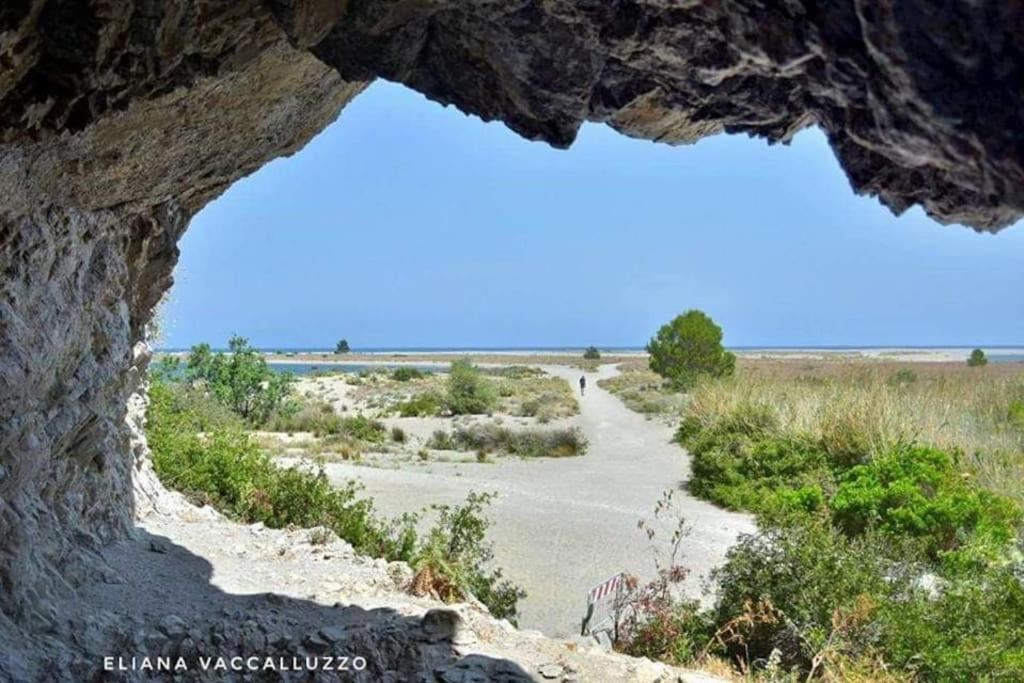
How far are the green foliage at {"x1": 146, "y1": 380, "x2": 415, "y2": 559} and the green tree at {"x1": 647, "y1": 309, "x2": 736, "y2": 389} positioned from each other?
1004 inches

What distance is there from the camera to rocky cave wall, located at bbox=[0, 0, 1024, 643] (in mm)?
2271

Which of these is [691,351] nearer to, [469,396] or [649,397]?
[649,397]

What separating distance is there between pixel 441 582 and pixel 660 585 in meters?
2.20

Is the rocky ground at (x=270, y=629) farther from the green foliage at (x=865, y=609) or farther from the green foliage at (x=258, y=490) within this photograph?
the green foliage at (x=258, y=490)

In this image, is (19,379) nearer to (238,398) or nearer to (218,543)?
(218,543)

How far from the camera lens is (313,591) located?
22.8 feet

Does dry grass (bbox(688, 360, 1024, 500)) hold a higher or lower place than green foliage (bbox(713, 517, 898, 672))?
higher

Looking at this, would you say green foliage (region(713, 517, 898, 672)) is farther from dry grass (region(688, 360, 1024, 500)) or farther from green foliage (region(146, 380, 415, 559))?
dry grass (region(688, 360, 1024, 500))

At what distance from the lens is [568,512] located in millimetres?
12969

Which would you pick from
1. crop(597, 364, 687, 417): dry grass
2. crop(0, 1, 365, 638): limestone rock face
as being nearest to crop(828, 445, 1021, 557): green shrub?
crop(0, 1, 365, 638): limestone rock face

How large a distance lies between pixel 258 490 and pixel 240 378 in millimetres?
14924

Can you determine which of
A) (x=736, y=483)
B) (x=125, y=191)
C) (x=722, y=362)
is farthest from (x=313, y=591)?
(x=722, y=362)

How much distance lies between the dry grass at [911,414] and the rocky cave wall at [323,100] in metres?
10.2

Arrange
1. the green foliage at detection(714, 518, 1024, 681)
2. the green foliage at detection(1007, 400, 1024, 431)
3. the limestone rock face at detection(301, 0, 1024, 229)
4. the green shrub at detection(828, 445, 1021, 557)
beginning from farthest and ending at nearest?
1. the green foliage at detection(1007, 400, 1024, 431)
2. the green shrub at detection(828, 445, 1021, 557)
3. the green foliage at detection(714, 518, 1024, 681)
4. the limestone rock face at detection(301, 0, 1024, 229)
